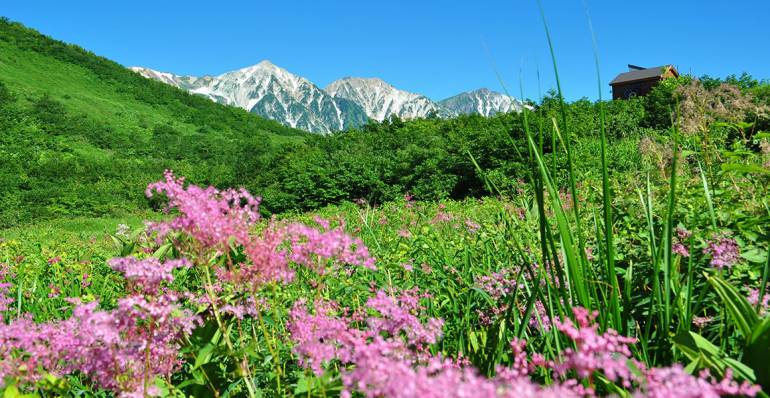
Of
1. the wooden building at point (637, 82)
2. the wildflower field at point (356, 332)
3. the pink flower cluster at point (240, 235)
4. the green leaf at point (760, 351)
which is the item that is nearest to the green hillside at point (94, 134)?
the wildflower field at point (356, 332)

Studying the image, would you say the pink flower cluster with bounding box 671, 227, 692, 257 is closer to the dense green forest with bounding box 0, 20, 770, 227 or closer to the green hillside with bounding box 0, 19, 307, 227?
the dense green forest with bounding box 0, 20, 770, 227

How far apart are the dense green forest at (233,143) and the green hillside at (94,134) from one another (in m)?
0.12

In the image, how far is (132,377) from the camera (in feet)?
4.62

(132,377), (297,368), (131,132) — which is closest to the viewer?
(132,377)

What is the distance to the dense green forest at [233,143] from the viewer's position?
53.1 ft

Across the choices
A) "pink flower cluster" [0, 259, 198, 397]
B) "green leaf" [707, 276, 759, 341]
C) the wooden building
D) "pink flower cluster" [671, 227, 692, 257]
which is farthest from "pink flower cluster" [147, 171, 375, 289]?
the wooden building

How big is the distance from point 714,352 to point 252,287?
1.31 meters

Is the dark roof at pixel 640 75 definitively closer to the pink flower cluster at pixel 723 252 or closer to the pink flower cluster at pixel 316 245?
the pink flower cluster at pixel 723 252

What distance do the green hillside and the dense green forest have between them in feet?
0.39

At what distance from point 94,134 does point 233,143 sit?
1153 centimetres

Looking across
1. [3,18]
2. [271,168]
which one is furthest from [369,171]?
[3,18]

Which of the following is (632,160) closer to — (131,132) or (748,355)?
(748,355)

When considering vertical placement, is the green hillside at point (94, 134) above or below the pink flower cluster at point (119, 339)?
above

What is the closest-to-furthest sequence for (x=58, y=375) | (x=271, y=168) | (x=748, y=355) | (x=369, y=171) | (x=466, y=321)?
(x=748, y=355) < (x=58, y=375) < (x=466, y=321) < (x=369, y=171) < (x=271, y=168)
